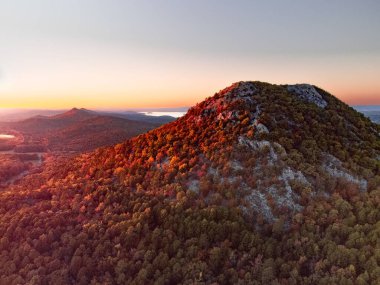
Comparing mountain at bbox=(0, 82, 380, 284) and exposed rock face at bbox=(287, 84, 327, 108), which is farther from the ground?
exposed rock face at bbox=(287, 84, 327, 108)

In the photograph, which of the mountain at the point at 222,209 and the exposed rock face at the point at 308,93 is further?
the exposed rock face at the point at 308,93

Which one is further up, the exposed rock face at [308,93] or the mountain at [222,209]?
the exposed rock face at [308,93]

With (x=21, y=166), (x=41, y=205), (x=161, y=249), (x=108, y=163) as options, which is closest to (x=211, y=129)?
(x=108, y=163)

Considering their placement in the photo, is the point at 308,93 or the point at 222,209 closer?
the point at 222,209

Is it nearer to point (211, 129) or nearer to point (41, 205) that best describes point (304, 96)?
point (211, 129)

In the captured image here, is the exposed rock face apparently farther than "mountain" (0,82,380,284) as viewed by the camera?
Yes

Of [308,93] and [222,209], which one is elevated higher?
[308,93]
